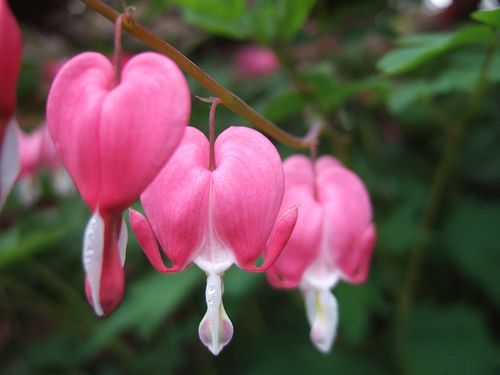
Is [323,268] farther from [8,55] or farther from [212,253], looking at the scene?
[8,55]

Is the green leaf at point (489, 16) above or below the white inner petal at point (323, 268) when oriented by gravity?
above

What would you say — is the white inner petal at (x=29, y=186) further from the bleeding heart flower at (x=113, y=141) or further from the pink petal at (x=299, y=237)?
the bleeding heart flower at (x=113, y=141)

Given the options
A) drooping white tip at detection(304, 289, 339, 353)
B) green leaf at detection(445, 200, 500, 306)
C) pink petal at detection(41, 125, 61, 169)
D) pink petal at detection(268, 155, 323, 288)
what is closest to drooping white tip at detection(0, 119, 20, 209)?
pink petal at detection(268, 155, 323, 288)

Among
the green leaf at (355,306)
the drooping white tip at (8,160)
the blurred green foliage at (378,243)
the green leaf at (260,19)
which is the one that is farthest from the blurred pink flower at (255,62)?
the drooping white tip at (8,160)

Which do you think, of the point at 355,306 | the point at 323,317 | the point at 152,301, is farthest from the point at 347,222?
the point at 152,301

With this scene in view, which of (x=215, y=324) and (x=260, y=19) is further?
(x=260, y=19)

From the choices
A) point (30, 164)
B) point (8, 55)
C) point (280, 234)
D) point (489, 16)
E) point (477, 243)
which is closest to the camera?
point (8, 55)

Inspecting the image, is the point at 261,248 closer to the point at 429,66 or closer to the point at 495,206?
the point at 429,66
